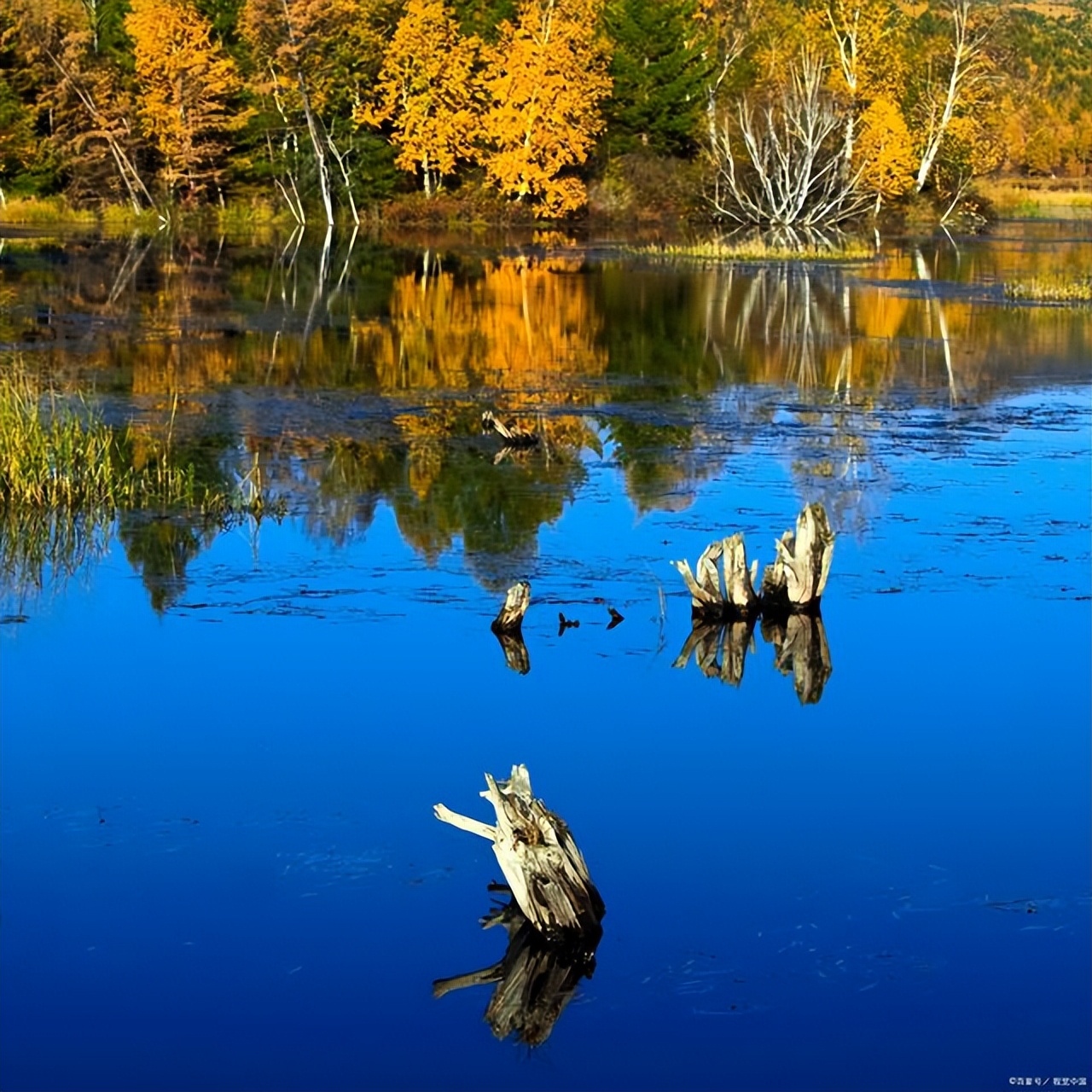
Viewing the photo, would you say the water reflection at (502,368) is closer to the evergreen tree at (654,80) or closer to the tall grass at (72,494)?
the tall grass at (72,494)

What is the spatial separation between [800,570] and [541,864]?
385 cm

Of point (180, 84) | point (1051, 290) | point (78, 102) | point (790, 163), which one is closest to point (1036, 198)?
point (790, 163)

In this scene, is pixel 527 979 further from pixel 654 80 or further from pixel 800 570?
pixel 654 80

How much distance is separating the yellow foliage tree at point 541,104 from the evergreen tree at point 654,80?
241cm

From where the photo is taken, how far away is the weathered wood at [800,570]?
930 cm

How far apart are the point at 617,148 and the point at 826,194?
36.6 ft

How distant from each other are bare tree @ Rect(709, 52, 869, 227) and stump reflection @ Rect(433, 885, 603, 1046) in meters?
31.4

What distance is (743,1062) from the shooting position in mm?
5082

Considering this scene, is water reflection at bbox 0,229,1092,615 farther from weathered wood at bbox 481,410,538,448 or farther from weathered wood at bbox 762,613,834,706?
weathered wood at bbox 762,613,834,706

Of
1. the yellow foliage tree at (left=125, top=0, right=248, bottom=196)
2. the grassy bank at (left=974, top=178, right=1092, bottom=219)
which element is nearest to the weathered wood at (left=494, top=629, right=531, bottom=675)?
the yellow foliage tree at (left=125, top=0, right=248, bottom=196)

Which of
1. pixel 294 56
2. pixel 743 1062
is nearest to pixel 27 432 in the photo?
pixel 743 1062

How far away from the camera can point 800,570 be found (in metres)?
9.31

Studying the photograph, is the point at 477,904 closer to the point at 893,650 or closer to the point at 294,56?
the point at 893,650

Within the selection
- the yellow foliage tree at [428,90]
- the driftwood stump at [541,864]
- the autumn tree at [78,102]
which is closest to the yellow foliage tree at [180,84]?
the autumn tree at [78,102]
